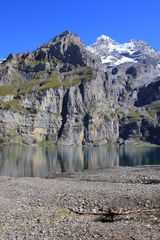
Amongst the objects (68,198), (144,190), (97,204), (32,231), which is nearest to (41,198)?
(68,198)

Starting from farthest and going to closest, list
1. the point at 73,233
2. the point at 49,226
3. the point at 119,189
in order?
the point at 119,189, the point at 49,226, the point at 73,233

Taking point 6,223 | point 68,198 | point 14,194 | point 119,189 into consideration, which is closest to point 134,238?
point 6,223

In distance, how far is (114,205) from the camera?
4394 cm

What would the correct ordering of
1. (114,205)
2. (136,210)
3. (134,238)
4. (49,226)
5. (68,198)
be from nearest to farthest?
(134,238)
(49,226)
(136,210)
(114,205)
(68,198)

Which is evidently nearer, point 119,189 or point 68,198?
point 68,198

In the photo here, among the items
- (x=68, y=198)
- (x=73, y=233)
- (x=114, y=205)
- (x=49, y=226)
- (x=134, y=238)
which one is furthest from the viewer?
(x=68, y=198)

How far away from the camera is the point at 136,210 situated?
1543 inches

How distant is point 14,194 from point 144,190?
16.0 metres

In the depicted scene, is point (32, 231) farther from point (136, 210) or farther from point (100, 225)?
point (136, 210)

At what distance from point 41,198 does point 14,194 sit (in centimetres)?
544

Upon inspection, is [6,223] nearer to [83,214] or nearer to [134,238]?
[83,214]

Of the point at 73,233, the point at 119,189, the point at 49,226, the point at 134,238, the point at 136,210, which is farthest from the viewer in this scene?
the point at 119,189

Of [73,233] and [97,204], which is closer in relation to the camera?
[73,233]

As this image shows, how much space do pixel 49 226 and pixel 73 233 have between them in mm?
3056
